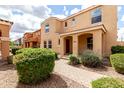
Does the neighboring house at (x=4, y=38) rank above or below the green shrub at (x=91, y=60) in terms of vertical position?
above

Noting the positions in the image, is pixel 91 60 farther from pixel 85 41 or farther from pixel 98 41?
pixel 85 41

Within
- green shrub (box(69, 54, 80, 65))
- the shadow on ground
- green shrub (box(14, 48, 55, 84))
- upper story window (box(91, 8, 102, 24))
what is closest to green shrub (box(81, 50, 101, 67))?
green shrub (box(69, 54, 80, 65))

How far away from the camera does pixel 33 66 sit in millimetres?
5930

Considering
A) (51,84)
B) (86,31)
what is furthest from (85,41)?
(51,84)

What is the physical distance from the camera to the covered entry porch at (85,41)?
12.3 m

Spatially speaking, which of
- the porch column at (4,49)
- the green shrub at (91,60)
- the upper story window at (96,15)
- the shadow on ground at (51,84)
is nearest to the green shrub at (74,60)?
the green shrub at (91,60)

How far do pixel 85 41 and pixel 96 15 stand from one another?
363 cm

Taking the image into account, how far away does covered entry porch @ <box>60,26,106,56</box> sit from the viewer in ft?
40.4

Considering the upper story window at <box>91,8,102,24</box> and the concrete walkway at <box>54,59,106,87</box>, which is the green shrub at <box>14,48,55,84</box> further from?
the upper story window at <box>91,8,102,24</box>

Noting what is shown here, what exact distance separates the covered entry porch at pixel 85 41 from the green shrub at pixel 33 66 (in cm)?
736

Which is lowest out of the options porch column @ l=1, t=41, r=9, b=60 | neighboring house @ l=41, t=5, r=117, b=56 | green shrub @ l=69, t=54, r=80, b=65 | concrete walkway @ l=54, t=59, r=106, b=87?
concrete walkway @ l=54, t=59, r=106, b=87

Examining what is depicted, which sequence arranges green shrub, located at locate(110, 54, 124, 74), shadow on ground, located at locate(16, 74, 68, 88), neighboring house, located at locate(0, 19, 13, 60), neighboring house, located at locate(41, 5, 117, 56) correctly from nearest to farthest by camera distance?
shadow on ground, located at locate(16, 74, 68, 88)
green shrub, located at locate(110, 54, 124, 74)
neighboring house, located at locate(41, 5, 117, 56)
neighboring house, located at locate(0, 19, 13, 60)

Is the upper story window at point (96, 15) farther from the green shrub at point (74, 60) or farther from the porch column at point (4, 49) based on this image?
the porch column at point (4, 49)
